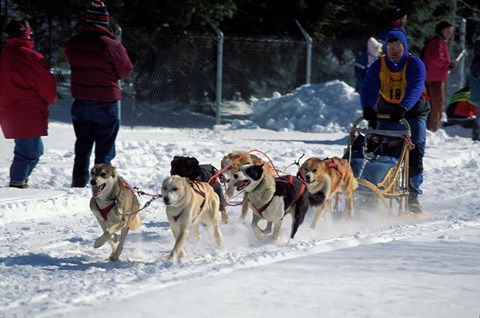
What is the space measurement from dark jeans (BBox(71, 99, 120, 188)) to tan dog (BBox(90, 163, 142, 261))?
8.87 ft

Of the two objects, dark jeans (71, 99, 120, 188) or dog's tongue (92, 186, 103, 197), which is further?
dark jeans (71, 99, 120, 188)

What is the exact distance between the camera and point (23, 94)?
912cm

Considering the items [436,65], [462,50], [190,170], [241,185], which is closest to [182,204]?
[241,185]

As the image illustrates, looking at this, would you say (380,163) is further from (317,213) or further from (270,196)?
(270,196)

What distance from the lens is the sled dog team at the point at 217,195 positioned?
6.37 metres

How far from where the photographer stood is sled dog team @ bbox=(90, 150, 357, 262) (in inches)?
251

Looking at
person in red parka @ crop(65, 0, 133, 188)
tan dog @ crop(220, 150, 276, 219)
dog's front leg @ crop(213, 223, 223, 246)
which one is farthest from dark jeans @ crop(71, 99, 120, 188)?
dog's front leg @ crop(213, 223, 223, 246)

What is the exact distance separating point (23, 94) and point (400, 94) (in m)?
3.52

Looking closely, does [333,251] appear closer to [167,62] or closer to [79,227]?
[79,227]

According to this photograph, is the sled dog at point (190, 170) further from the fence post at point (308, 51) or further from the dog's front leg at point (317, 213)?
the fence post at point (308, 51)

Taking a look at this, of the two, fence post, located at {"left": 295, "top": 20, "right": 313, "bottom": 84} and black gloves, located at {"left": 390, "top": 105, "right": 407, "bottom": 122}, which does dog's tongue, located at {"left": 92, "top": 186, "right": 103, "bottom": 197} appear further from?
fence post, located at {"left": 295, "top": 20, "right": 313, "bottom": 84}

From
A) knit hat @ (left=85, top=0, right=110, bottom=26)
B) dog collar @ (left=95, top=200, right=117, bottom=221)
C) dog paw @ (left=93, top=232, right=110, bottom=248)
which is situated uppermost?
knit hat @ (left=85, top=0, right=110, bottom=26)

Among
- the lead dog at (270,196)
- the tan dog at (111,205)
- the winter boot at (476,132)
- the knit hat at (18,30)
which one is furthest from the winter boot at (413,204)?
the winter boot at (476,132)

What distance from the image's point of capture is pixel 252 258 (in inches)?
240
